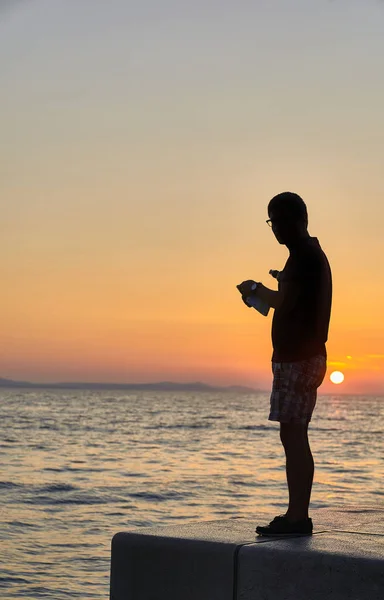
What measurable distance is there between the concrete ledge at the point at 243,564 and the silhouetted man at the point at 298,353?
0.29 m

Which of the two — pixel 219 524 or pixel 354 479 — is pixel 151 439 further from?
pixel 219 524

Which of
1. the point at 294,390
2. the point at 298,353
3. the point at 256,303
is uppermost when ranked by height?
the point at 256,303

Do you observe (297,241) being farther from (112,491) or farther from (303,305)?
(112,491)

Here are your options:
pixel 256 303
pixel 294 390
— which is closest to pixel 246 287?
pixel 256 303

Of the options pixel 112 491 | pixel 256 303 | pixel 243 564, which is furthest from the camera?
pixel 112 491

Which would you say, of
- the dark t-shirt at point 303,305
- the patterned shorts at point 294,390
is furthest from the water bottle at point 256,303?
the patterned shorts at point 294,390

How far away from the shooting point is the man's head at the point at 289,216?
489 centimetres

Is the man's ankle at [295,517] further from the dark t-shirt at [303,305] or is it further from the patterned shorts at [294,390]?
the dark t-shirt at [303,305]

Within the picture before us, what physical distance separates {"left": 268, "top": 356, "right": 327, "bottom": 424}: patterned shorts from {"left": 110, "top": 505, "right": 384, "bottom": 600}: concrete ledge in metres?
0.62

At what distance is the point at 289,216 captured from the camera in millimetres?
4887

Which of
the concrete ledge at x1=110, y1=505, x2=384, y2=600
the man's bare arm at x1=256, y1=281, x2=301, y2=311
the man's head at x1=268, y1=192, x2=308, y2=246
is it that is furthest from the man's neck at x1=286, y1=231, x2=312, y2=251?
the concrete ledge at x1=110, y1=505, x2=384, y2=600

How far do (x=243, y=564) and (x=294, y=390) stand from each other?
1.00m

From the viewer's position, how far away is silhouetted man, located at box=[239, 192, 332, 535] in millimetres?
4770

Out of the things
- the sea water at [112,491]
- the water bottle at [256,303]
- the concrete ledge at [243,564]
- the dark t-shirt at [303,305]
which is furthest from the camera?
the sea water at [112,491]
